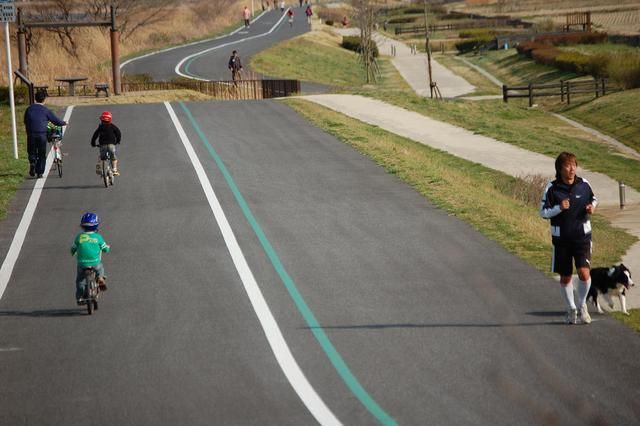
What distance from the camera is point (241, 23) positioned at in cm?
10906

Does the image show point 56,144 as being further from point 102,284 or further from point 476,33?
point 476,33

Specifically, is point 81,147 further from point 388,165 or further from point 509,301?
point 509,301

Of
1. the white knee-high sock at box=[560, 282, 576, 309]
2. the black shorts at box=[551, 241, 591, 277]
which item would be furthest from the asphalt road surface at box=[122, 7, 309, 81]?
the white knee-high sock at box=[560, 282, 576, 309]

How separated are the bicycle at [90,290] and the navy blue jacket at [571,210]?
5454mm

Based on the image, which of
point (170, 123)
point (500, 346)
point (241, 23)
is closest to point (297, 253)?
point (500, 346)

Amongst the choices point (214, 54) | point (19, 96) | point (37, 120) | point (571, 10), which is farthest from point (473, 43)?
point (37, 120)

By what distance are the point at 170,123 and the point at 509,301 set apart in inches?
824

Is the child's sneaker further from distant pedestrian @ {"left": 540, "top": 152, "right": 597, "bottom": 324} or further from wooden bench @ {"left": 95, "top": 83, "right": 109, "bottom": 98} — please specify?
wooden bench @ {"left": 95, "top": 83, "right": 109, "bottom": 98}

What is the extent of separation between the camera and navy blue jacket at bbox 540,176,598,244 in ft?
40.0

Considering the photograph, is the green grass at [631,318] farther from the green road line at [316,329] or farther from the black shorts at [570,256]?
the green road line at [316,329]

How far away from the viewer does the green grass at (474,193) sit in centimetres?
1717

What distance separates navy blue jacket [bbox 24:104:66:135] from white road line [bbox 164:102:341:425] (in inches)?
179

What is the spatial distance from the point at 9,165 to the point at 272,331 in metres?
15.1

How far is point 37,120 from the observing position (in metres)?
23.5
